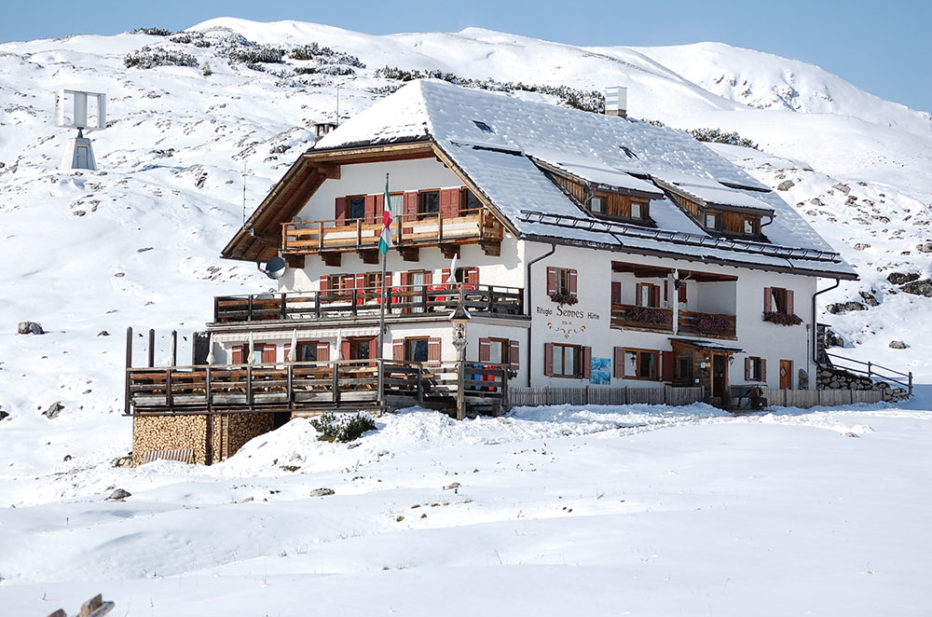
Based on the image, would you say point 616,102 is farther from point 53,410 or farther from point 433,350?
point 53,410

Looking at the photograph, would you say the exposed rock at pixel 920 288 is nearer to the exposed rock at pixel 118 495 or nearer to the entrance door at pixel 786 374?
the entrance door at pixel 786 374

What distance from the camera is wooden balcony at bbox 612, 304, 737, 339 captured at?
4931 centimetres

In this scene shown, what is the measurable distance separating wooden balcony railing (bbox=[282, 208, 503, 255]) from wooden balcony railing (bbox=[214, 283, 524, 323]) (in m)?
1.66

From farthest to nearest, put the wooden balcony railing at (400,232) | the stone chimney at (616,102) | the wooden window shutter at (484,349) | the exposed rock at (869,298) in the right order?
the exposed rock at (869,298) → the stone chimney at (616,102) → the wooden balcony railing at (400,232) → the wooden window shutter at (484,349)

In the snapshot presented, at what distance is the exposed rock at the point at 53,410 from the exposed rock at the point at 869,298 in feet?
133

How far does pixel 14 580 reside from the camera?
2052 centimetres

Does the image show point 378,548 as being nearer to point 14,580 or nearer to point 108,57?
point 14,580

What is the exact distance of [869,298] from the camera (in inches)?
2835

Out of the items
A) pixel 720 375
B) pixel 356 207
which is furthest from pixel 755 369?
pixel 356 207

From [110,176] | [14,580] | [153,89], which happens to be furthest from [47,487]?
[153,89]

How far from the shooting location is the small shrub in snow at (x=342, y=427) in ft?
123

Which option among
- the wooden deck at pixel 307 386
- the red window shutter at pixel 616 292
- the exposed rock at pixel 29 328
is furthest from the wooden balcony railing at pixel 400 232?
the exposed rock at pixel 29 328

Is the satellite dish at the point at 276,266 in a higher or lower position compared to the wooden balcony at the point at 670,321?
higher

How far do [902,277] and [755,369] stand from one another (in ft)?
81.7
